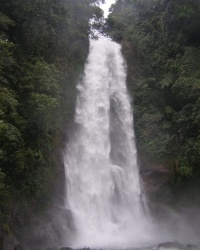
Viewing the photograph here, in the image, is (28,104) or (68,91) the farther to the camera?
(68,91)

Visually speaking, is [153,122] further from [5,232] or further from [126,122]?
[5,232]

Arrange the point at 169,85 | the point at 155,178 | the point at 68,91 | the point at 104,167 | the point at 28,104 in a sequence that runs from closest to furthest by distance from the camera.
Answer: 1. the point at 28,104
2. the point at 104,167
3. the point at 155,178
4. the point at 68,91
5. the point at 169,85

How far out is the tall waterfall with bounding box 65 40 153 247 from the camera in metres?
15.0

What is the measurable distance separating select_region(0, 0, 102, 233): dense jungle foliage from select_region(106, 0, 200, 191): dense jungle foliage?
525 centimetres

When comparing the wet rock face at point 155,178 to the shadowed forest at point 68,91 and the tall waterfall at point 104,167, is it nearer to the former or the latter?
the shadowed forest at point 68,91

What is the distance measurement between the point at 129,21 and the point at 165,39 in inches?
261

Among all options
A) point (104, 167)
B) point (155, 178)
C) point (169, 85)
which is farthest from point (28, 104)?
point (169, 85)

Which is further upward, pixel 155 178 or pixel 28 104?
pixel 28 104

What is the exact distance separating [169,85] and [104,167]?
21.4 feet

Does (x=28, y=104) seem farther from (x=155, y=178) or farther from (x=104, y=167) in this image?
(x=155, y=178)

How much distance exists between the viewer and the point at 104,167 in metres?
17.3

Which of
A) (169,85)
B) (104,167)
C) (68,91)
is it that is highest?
(169,85)

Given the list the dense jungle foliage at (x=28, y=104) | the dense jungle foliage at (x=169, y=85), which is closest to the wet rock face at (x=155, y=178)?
the dense jungle foliage at (x=169, y=85)

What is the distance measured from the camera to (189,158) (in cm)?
1716
